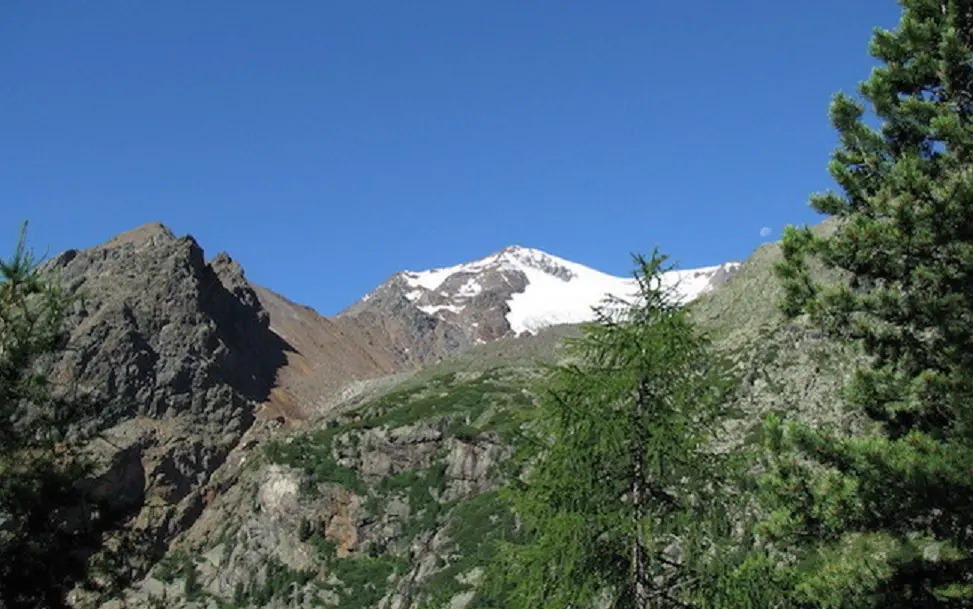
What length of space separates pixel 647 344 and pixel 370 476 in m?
98.1

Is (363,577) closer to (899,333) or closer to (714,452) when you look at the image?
(714,452)

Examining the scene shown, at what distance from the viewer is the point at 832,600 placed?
1263cm

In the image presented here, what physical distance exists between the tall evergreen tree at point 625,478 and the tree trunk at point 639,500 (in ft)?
0.06

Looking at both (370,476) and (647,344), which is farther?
(370,476)

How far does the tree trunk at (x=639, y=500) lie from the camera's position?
12719 mm

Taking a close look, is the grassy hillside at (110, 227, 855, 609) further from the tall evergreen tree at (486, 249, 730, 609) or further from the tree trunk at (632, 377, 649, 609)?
the tree trunk at (632, 377, 649, 609)

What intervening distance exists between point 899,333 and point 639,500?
614 centimetres

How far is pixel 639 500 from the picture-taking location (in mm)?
13320

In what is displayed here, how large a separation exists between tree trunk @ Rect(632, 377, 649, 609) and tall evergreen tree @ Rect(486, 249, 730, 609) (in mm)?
A: 17

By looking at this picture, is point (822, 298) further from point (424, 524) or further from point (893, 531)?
point (424, 524)

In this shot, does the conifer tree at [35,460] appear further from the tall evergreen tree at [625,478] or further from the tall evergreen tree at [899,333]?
the tall evergreen tree at [899,333]

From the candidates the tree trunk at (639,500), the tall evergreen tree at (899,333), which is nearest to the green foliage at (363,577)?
the tree trunk at (639,500)

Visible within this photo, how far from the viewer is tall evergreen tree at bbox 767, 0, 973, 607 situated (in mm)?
12406

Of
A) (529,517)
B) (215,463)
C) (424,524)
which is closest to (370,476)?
(424,524)
